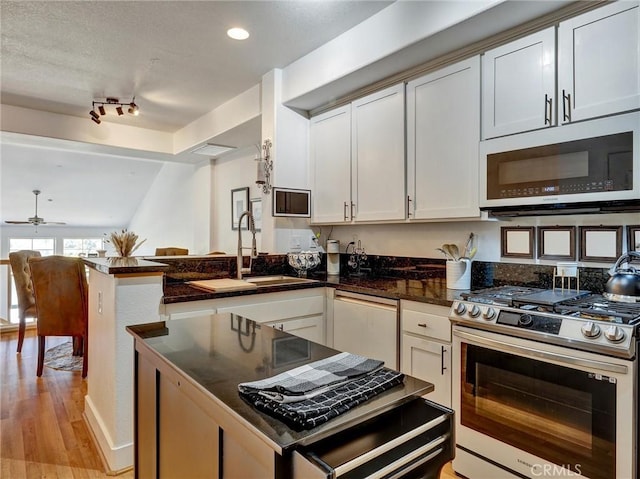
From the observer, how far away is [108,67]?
3.30m

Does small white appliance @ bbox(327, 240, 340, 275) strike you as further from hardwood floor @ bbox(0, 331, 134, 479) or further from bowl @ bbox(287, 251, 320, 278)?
hardwood floor @ bbox(0, 331, 134, 479)

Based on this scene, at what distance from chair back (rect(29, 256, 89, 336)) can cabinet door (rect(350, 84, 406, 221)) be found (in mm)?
2586

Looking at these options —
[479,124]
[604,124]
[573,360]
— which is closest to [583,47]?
[604,124]

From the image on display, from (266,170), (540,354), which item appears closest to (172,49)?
(266,170)

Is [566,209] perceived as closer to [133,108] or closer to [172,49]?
[172,49]

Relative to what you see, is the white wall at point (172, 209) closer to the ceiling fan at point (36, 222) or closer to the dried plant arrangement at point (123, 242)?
the ceiling fan at point (36, 222)

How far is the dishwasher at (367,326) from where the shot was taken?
92.4 inches

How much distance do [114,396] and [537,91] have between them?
2.82 meters

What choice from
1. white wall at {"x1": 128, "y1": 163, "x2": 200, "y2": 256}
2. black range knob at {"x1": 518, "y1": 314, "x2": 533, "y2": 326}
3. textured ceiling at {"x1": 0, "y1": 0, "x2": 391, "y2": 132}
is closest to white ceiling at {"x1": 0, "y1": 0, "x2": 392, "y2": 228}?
textured ceiling at {"x1": 0, "y1": 0, "x2": 391, "y2": 132}

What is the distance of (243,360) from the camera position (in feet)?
3.53

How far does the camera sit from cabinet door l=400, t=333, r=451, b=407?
6.76 feet

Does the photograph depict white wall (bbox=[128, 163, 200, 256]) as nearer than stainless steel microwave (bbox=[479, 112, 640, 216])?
No

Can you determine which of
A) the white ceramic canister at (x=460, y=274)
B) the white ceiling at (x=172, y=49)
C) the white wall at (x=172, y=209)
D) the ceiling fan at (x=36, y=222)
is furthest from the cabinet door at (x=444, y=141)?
the ceiling fan at (x=36, y=222)

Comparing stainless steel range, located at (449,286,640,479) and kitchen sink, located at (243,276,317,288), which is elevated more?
kitchen sink, located at (243,276,317,288)
